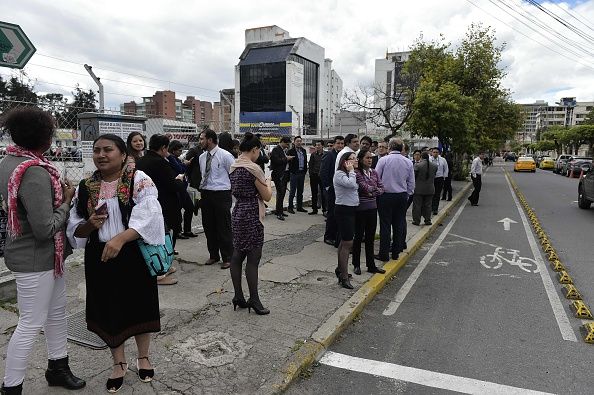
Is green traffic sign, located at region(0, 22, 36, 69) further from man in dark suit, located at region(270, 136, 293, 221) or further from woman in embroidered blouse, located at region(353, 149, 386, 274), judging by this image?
man in dark suit, located at region(270, 136, 293, 221)

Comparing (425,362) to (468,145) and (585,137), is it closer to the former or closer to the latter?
(468,145)

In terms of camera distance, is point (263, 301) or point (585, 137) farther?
point (585, 137)

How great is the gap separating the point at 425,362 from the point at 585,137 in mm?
62219

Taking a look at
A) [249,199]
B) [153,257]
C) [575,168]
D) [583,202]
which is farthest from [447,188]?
[575,168]

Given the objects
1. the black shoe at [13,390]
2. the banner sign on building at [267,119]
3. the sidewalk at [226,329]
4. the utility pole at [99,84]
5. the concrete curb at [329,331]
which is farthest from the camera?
Result: the banner sign on building at [267,119]

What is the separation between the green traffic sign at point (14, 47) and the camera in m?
4.28

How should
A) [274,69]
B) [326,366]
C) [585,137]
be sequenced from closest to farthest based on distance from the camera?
1. [326,366]
2. [585,137]
3. [274,69]

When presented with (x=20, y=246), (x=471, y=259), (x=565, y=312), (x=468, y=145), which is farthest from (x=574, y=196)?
(x=20, y=246)

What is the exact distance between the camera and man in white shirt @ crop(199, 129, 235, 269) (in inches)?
230

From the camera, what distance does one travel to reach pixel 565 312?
493 centimetres

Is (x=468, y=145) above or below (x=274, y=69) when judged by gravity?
below

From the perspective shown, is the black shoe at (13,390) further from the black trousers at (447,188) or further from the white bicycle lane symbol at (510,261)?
the black trousers at (447,188)

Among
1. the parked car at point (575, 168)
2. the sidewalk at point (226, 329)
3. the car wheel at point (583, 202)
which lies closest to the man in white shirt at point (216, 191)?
the sidewalk at point (226, 329)

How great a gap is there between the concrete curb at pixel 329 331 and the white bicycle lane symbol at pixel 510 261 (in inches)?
57.2
